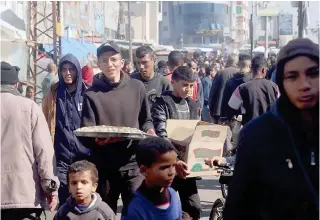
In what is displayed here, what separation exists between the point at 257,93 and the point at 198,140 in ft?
12.1

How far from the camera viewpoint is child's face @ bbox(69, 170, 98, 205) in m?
5.38

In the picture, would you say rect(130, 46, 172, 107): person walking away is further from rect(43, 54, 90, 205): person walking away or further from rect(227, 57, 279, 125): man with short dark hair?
rect(43, 54, 90, 205): person walking away

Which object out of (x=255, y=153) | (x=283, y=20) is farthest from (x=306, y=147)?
(x=283, y=20)

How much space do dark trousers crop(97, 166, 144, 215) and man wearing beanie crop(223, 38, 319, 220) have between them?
2693 mm

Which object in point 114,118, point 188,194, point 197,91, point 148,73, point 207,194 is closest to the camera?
point 114,118

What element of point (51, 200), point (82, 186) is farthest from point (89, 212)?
point (51, 200)

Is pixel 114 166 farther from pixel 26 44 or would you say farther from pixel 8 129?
pixel 26 44

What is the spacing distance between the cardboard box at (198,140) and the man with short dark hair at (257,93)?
3357 millimetres

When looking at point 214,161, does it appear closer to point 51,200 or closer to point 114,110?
point 114,110


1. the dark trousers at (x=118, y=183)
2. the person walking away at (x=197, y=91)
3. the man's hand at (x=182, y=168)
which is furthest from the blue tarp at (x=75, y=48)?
the man's hand at (x=182, y=168)

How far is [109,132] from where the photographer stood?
5277 mm

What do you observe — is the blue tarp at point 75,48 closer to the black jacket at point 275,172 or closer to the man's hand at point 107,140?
the man's hand at point 107,140

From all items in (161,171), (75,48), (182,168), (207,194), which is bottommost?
(207,194)

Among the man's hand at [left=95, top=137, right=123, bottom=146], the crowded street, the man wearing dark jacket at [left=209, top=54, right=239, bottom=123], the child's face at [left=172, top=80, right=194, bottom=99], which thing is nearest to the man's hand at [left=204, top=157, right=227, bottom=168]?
the crowded street
